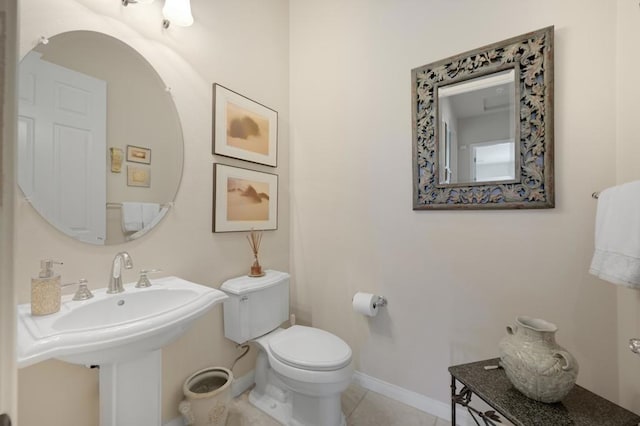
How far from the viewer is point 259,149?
185cm

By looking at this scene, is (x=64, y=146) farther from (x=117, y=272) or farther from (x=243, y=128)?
(x=243, y=128)

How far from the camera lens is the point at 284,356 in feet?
4.33

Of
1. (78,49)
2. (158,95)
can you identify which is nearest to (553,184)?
(158,95)

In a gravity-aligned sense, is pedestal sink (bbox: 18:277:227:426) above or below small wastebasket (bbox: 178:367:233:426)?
above

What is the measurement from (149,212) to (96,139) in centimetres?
37

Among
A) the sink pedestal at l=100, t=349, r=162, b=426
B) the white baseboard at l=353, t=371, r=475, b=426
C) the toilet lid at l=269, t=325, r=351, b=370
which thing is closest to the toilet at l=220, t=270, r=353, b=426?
the toilet lid at l=269, t=325, r=351, b=370

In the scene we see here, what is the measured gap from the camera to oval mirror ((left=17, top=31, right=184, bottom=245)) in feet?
3.28

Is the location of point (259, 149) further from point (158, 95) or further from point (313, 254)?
point (313, 254)

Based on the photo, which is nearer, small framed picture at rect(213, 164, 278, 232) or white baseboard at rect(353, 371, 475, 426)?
white baseboard at rect(353, 371, 475, 426)

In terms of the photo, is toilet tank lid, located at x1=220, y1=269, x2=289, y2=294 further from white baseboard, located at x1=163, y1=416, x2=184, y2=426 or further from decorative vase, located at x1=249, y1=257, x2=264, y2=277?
white baseboard, located at x1=163, y1=416, x2=184, y2=426

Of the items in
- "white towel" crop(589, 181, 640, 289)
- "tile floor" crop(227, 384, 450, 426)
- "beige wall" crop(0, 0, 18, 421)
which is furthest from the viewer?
"tile floor" crop(227, 384, 450, 426)

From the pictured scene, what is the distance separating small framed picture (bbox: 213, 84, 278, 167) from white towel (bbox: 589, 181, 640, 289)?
68.6 inches

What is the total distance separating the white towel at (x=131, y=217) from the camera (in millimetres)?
1223

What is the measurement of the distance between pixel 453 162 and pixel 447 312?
841 mm
